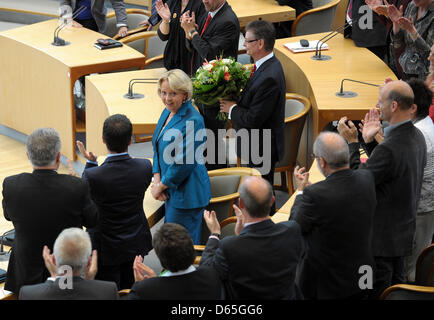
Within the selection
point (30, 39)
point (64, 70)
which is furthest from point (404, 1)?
point (30, 39)

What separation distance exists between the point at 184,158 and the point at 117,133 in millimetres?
564

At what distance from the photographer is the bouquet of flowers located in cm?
468

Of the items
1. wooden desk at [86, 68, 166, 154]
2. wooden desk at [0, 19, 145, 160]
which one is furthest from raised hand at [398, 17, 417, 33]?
wooden desk at [0, 19, 145, 160]

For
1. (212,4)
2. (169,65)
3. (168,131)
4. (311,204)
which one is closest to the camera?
(311,204)

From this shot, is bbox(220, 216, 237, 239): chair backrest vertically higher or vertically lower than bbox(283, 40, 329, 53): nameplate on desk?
lower

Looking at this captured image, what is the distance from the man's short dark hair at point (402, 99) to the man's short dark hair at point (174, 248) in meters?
1.40

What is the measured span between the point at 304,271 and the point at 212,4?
103 inches

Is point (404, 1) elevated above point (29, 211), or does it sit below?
above

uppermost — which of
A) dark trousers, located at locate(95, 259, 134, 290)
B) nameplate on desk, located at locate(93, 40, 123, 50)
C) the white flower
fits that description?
the white flower

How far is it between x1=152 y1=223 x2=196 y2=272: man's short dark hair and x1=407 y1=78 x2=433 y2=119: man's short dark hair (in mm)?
1687

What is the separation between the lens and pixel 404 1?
223 inches

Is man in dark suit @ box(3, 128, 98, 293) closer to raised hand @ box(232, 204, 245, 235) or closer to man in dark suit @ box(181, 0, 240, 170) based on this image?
raised hand @ box(232, 204, 245, 235)

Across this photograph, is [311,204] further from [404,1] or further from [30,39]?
[30,39]

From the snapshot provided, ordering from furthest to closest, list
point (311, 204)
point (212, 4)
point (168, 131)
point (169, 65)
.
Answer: point (169, 65)
point (212, 4)
point (168, 131)
point (311, 204)
